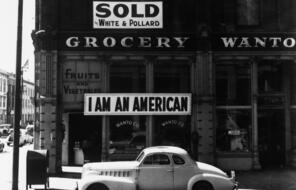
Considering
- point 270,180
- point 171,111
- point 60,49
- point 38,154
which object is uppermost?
point 60,49

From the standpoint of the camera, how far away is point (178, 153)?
39.8 feet

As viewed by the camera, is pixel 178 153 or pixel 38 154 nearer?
pixel 178 153

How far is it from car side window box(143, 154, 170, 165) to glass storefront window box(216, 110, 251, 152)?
7078 millimetres

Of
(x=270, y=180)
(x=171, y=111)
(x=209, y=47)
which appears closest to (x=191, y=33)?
(x=209, y=47)

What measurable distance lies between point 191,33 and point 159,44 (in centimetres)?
147

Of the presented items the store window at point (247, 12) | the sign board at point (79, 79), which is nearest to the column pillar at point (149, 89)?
the sign board at point (79, 79)

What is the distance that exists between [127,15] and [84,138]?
18.9 ft

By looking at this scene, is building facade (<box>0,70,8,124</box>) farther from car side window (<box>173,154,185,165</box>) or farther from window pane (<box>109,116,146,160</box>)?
car side window (<box>173,154,185,165</box>)

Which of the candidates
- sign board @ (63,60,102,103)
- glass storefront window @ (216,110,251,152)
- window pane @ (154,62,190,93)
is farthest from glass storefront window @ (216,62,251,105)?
sign board @ (63,60,102,103)

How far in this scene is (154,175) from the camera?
11.9m

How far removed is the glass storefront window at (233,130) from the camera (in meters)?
18.8

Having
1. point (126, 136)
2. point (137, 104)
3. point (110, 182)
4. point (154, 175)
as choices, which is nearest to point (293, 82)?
point (137, 104)

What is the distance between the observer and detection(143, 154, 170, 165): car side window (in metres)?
12.0

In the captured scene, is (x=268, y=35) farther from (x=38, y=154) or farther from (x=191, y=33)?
(x=38, y=154)
